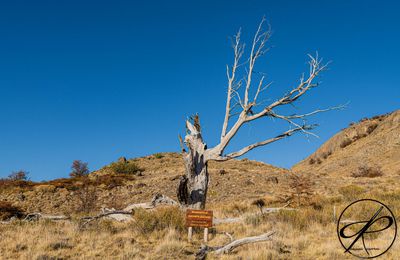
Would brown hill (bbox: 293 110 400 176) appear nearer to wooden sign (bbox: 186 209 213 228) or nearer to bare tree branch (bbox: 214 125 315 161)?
bare tree branch (bbox: 214 125 315 161)

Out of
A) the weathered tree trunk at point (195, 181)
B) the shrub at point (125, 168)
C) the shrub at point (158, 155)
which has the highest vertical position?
the shrub at point (158, 155)

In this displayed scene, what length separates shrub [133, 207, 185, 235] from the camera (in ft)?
36.4

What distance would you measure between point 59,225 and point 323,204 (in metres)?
11.3

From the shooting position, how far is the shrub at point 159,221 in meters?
11.1

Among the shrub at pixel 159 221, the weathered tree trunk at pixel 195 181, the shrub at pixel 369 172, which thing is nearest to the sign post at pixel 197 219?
the shrub at pixel 159 221

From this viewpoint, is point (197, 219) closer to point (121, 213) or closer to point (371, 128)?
point (121, 213)

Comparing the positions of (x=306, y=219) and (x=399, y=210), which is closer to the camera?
(x=306, y=219)

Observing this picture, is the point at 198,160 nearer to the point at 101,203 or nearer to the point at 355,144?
the point at 101,203

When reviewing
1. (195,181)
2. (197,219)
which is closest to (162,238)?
(197,219)

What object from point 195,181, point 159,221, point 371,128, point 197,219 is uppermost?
point 371,128

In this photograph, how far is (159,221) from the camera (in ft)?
38.1

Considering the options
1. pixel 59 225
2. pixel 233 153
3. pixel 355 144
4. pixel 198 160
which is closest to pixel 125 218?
pixel 59 225

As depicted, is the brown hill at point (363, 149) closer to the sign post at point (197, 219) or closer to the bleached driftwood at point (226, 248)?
the sign post at point (197, 219)

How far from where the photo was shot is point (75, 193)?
81.7 feet
